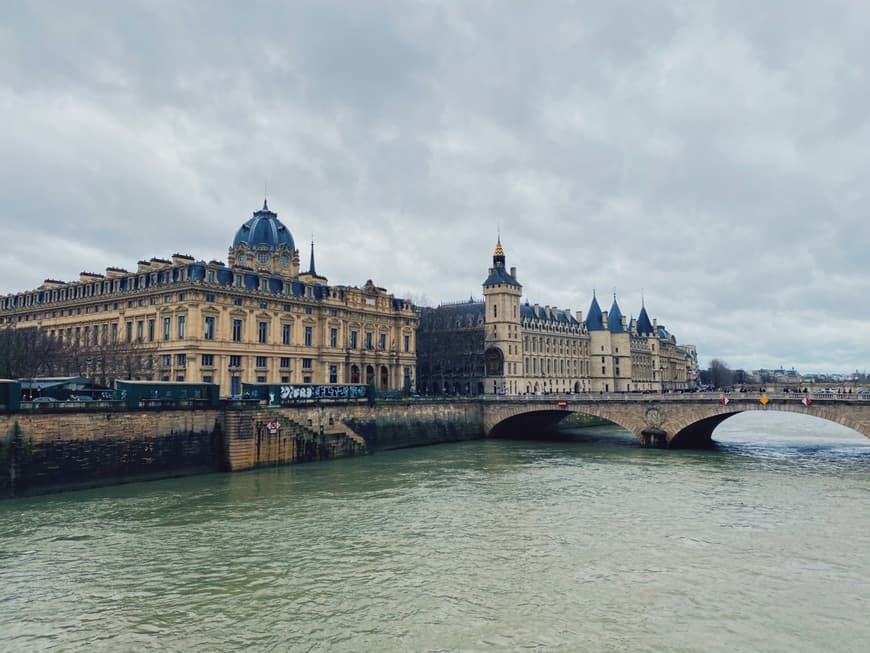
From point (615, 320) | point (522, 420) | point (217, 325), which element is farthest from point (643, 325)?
point (217, 325)

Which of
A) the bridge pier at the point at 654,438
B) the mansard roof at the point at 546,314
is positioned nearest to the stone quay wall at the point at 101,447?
the bridge pier at the point at 654,438

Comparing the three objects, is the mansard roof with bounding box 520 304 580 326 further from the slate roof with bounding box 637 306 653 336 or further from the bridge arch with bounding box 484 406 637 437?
the bridge arch with bounding box 484 406 637 437

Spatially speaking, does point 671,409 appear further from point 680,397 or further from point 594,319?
point 594,319

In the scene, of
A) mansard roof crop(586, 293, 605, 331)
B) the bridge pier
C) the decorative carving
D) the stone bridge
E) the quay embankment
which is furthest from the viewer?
mansard roof crop(586, 293, 605, 331)

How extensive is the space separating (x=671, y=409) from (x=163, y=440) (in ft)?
143

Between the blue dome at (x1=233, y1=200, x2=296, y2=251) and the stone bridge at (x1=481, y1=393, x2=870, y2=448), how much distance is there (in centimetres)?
3979

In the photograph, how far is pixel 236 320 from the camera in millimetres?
71750

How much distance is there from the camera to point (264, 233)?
97.6 m

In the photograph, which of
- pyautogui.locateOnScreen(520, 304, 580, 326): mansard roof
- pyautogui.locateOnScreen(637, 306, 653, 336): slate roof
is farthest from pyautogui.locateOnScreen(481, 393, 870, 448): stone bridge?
pyautogui.locateOnScreen(637, 306, 653, 336): slate roof

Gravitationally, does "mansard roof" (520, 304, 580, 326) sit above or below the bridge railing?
above

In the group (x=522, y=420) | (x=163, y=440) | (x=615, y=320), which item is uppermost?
(x=615, y=320)

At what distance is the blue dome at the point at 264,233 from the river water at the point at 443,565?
2279 inches

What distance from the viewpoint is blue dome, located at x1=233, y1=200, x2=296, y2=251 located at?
319 ft

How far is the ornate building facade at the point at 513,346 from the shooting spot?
4815 inches
